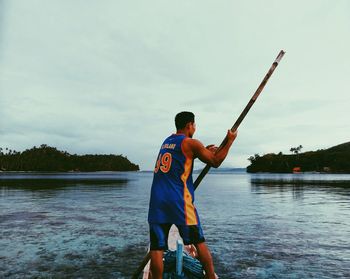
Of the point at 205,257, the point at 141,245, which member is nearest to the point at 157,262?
the point at 205,257

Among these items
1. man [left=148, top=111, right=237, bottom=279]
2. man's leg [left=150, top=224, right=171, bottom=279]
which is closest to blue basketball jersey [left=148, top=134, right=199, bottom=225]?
man [left=148, top=111, right=237, bottom=279]

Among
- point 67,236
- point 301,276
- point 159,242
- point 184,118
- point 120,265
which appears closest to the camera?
point 159,242

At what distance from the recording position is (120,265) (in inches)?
A: 344

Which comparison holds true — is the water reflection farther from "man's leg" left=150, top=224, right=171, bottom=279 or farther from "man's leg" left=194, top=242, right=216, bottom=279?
"man's leg" left=150, top=224, right=171, bottom=279

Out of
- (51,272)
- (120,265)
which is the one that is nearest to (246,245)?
(120,265)

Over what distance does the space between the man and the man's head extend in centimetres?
15

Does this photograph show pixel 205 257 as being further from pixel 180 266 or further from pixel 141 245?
pixel 141 245

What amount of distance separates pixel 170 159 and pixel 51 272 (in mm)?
5721

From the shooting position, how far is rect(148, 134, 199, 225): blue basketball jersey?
169 inches

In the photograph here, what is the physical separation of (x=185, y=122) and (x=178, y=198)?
1.15 meters

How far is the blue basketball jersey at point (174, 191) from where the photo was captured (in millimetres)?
4281

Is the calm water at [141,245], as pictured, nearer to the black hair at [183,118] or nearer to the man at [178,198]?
the man at [178,198]

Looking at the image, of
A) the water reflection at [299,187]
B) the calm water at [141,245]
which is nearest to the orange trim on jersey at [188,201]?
the calm water at [141,245]

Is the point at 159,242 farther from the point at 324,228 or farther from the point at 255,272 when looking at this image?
the point at 324,228
